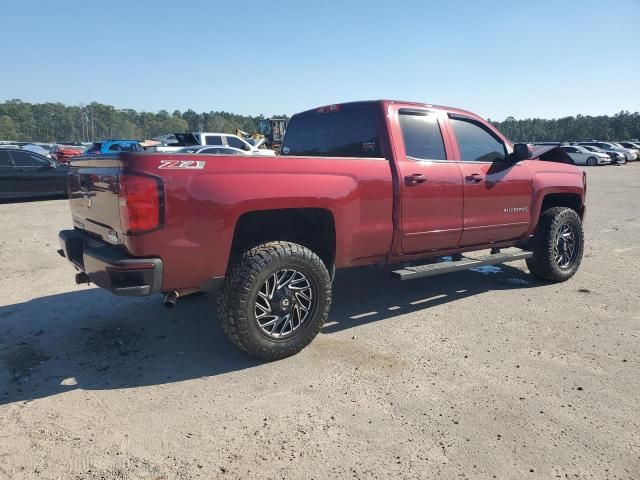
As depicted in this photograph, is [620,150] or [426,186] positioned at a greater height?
[620,150]

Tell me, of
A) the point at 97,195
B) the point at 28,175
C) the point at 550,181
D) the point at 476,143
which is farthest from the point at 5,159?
the point at 550,181

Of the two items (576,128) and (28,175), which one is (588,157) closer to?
(28,175)

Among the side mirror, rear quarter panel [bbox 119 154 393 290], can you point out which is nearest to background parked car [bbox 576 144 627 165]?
the side mirror

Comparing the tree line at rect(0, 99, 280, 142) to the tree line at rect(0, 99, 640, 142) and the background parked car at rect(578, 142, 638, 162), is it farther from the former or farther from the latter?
the background parked car at rect(578, 142, 638, 162)

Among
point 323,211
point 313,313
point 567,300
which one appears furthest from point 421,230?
point 567,300

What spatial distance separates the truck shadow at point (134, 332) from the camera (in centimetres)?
325

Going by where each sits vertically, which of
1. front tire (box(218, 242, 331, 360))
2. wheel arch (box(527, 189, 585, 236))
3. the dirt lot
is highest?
wheel arch (box(527, 189, 585, 236))

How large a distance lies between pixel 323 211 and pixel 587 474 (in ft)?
7.80

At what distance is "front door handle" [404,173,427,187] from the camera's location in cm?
402

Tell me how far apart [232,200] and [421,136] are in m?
2.14

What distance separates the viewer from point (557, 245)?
17.8ft

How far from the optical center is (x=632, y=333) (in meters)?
3.93

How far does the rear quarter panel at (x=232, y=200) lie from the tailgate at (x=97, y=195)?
22 cm

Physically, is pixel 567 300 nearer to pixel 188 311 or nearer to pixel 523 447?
pixel 523 447
